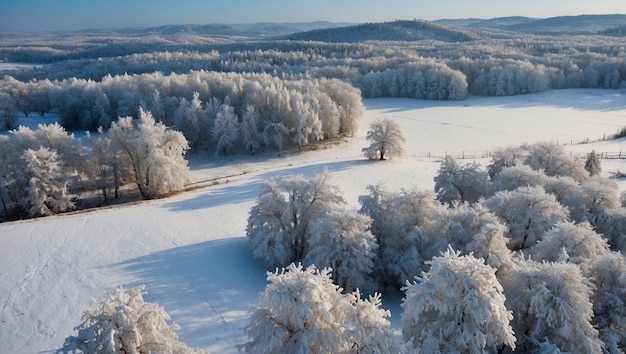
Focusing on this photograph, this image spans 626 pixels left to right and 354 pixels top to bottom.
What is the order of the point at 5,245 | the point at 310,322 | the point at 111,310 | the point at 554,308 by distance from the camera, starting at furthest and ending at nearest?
the point at 5,245 < the point at 554,308 < the point at 310,322 < the point at 111,310

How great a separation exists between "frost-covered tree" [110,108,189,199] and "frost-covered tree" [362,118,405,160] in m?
19.1

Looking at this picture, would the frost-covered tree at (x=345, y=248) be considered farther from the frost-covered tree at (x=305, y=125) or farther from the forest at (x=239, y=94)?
the frost-covered tree at (x=305, y=125)

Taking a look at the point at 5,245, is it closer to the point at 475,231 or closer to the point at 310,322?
the point at 310,322

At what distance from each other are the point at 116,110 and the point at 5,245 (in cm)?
4486

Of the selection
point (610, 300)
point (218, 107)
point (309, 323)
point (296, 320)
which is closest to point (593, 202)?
point (610, 300)

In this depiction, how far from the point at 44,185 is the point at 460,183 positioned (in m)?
32.0

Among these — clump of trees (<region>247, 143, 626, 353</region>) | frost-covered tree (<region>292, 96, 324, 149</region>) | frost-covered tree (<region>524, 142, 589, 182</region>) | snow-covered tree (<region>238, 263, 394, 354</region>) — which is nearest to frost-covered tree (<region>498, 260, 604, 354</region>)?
clump of trees (<region>247, 143, 626, 353</region>)

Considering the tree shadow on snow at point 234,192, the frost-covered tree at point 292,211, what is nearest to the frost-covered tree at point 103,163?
the tree shadow on snow at point 234,192

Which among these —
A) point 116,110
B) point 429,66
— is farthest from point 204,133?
point 429,66

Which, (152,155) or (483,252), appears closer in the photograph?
(483,252)

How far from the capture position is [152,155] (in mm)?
37219

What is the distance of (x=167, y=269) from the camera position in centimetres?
2255

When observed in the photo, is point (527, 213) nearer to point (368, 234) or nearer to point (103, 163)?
point (368, 234)

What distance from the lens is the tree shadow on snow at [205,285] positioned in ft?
58.0
